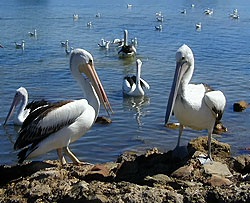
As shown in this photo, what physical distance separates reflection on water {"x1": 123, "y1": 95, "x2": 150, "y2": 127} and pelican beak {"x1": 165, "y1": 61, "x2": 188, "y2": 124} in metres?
4.25

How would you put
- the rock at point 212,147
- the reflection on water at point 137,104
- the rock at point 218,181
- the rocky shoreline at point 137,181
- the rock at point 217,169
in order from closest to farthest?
the rocky shoreline at point 137,181 < the rock at point 218,181 < the rock at point 217,169 < the rock at point 212,147 < the reflection on water at point 137,104

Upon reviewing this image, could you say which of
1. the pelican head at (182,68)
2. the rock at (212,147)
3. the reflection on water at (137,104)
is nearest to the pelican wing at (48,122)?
the pelican head at (182,68)

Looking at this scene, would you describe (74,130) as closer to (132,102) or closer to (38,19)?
(132,102)

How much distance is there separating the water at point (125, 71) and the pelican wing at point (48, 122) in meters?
2.09

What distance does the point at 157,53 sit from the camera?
17.5 metres

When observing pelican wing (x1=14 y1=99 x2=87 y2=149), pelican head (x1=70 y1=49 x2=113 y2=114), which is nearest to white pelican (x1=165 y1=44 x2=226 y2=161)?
pelican head (x1=70 y1=49 x2=113 y2=114)

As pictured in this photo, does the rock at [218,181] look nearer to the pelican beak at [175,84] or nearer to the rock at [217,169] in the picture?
the rock at [217,169]

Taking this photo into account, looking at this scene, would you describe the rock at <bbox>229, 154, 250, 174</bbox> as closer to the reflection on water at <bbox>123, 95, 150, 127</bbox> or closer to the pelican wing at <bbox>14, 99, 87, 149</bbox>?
the pelican wing at <bbox>14, 99, 87, 149</bbox>

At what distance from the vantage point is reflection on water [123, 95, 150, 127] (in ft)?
31.2

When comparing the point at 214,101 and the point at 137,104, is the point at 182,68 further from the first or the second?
the point at 137,104

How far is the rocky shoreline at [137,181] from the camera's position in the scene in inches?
134

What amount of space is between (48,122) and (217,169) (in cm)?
177

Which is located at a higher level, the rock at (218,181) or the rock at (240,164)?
the rock at (218,181)

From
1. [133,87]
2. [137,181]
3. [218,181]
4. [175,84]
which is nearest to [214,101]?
[175,84]
